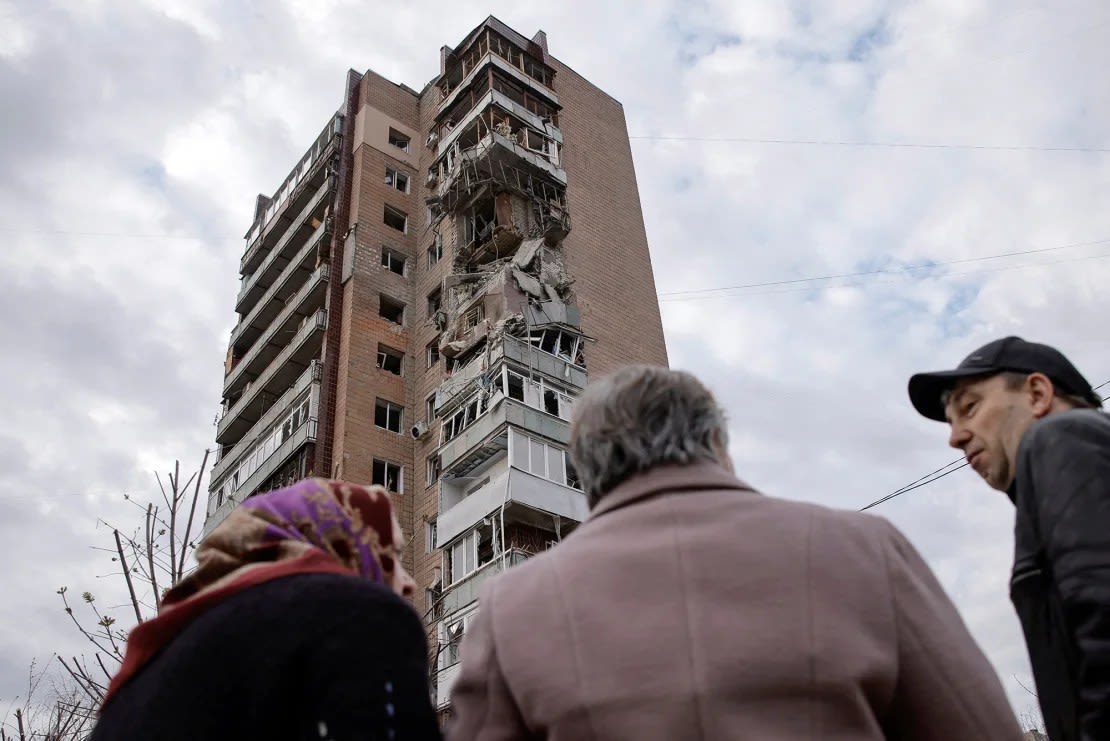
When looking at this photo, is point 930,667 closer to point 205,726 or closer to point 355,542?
point 355,542

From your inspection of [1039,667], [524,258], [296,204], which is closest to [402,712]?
[1039,667]

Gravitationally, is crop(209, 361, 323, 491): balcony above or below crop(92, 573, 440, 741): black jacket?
above

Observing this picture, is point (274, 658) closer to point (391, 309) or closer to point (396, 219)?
point (391, 309)

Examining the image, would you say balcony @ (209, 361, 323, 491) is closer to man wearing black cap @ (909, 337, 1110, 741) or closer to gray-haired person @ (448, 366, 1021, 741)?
man wearing black cap @ (909, 337, 1110, 741)

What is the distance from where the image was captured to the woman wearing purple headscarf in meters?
1.54

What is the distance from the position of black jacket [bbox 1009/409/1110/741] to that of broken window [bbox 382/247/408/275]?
28.1 m

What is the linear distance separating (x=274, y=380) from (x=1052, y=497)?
30127 mm

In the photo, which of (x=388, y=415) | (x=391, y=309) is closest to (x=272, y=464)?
(x=388, y=415)

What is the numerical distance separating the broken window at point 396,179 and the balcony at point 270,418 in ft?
24.8

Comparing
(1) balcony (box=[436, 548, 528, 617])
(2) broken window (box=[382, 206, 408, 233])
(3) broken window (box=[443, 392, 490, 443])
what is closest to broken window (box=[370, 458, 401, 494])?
(3) broken window (box=[443, 392, 490, 443])

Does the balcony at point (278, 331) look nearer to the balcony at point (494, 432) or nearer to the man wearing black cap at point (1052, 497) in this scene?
the balcony at point (494, 432)

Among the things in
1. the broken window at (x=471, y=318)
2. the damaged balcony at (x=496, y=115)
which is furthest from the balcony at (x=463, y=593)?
the damaged balcony at (x=496, y=115)

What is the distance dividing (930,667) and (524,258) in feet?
77.5

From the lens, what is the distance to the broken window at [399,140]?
108 feet
